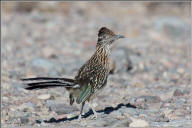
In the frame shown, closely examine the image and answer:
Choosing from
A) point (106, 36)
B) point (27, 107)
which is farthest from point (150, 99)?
point (27, 107)

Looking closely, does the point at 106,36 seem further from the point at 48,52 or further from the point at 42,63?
the point at 48,52

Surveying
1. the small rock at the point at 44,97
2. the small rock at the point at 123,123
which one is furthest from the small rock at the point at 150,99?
the small rock at the point at 123,123

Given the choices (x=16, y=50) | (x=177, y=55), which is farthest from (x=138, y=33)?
(x=16, y=50)

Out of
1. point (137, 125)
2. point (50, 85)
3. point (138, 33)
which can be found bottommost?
point (137, 125)

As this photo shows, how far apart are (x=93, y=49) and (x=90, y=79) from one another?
21.7 feet

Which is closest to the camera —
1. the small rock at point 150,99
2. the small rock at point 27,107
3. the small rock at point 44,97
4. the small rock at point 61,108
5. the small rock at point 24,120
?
the small rock at point 24,120

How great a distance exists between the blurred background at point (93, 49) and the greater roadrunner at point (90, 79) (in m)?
0.83

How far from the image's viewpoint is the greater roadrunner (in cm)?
729

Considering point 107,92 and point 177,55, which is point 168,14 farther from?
point 107,92

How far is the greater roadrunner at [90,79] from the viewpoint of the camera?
Answer: 23.9ft

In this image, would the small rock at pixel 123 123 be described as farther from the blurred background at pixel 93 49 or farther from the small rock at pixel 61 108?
the small rock at pixel 61 108

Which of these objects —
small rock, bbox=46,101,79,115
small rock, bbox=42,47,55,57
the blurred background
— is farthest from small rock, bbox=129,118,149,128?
small rock, bbox=42,47,55,57

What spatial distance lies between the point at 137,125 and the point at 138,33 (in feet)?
29.9

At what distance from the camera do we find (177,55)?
14070mm
